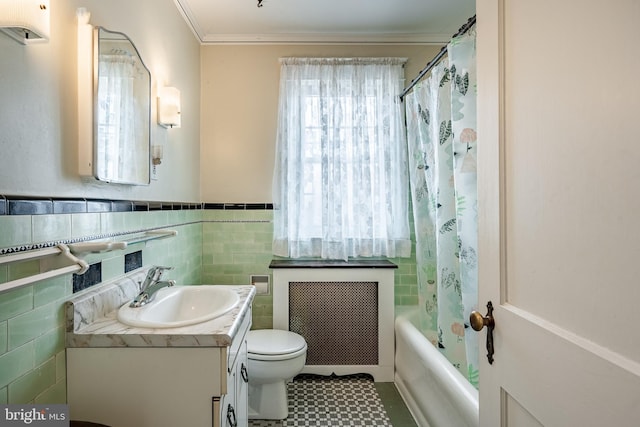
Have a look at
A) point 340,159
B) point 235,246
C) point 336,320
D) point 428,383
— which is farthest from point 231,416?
point 340,159

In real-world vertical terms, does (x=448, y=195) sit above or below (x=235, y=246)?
above

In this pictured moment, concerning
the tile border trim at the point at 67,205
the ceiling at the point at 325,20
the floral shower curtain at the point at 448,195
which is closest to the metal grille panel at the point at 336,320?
the floral shower curtain at the point at 448,195

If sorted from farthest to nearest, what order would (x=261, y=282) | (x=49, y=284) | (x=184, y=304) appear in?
(x=261, y=282) → (x=184, y=304) → (x=49, y=284)

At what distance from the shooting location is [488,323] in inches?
38.7

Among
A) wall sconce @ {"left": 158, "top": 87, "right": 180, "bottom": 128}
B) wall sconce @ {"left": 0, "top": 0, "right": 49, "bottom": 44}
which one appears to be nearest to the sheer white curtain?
wall sconce @ {"left": 158, "top": 87, "right": 180, "bottom": 128}

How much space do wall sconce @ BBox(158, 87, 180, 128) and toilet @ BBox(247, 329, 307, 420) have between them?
1281mm

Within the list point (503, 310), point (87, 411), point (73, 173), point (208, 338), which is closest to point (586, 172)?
point (503, 310)

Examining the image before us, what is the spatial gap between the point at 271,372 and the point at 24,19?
1.86m

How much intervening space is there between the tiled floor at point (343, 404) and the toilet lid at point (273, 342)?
41cm

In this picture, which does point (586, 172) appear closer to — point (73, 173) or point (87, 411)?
point (73, 173)

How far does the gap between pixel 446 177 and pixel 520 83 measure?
111cm

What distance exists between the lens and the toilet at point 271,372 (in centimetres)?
204

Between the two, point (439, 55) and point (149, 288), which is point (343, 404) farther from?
point (439, 55)

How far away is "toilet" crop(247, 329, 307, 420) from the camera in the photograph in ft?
6.71
